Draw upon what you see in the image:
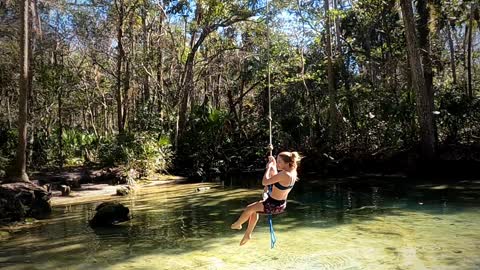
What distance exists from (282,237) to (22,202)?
22.6 ft

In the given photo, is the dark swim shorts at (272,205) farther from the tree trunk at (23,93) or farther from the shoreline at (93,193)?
the shoreline at (93,193)

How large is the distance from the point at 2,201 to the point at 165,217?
3916mm

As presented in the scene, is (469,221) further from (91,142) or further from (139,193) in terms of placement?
(91,142)

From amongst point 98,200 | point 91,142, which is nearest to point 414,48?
point 98,200

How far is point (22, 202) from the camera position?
1207 centimetres

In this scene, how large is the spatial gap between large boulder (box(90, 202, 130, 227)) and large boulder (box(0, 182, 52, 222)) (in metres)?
2.09

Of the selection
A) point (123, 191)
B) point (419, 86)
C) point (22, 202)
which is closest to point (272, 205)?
point (22, 202)

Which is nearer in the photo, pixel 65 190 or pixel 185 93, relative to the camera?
pixel 65 190

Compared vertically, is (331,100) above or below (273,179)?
above

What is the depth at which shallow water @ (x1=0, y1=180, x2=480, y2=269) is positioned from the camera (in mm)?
7609

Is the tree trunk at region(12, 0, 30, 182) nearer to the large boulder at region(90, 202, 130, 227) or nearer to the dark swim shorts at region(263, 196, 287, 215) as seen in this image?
the large boulder at region(90, 202, 130, 227)

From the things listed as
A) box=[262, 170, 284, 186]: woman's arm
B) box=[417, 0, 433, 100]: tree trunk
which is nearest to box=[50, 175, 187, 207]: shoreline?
box=[262, 170, 284, 186]: woman's arm

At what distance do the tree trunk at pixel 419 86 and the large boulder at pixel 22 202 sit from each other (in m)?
13.0

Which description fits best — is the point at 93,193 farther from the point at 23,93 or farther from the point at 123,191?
the point at 23,93
